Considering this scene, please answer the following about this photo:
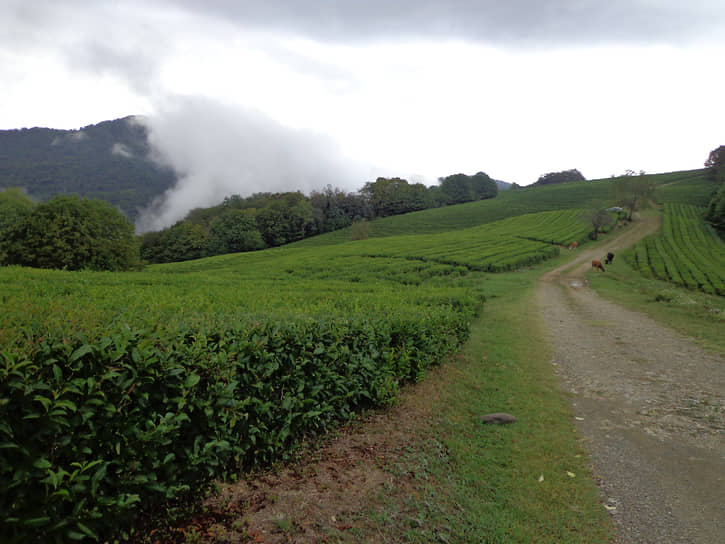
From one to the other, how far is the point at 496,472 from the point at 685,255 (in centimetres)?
5263

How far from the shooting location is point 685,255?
42938 mm

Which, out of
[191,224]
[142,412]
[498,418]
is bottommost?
[498,418]

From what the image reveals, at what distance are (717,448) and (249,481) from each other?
683cm

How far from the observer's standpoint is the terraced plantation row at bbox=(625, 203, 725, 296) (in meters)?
30.5

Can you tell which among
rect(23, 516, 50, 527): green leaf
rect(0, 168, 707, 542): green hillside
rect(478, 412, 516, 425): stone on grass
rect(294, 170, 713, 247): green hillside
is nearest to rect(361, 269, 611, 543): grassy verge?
rect(478, 412, 516, 425): stone on grass

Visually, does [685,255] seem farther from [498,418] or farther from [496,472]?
[496,472]

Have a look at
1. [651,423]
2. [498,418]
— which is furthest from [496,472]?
[651,423]

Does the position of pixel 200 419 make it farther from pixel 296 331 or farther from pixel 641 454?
pixel 641 454

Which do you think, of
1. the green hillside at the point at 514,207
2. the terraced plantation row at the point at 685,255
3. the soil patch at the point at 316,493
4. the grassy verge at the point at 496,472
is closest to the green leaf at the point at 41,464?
the soil patch at the point at 316,493

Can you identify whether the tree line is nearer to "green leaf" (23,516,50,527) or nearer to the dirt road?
"green leaf" (23,516,50,527)

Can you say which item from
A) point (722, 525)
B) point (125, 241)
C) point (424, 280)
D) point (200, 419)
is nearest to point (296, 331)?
point (200, 419)

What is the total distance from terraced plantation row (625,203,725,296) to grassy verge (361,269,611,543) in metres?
28.7

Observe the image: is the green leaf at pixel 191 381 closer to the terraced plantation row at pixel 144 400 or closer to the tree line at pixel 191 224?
the terraced plantation row at pixel 144 400

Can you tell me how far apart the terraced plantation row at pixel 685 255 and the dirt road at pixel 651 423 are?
75.2 feet
